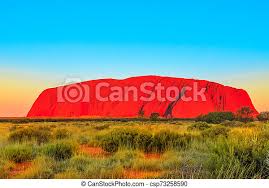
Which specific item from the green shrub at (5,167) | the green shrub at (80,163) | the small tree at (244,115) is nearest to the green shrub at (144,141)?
the green shrub at (80,163)

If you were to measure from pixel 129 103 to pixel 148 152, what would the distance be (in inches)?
182

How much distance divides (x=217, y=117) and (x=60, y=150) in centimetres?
616

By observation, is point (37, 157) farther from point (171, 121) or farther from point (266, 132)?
point (171, 121)

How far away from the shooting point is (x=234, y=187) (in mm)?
5500

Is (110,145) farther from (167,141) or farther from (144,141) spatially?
(167,141)

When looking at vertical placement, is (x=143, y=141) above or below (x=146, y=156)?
above

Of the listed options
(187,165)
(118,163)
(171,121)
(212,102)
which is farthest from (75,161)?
(171,121)

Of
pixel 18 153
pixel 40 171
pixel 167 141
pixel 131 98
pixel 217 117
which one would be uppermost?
pixel 131 98

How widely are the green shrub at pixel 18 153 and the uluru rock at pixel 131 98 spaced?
1.50 metres

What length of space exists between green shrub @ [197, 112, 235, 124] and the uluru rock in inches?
6.0

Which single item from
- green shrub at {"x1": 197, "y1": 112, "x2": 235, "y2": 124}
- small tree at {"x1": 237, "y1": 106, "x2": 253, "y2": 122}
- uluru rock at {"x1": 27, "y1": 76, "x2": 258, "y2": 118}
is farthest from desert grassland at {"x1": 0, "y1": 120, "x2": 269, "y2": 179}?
small tree at {"x1": 237, "y1": 106, "x2": 253, "y2": 122}

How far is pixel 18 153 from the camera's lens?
25.2 feet

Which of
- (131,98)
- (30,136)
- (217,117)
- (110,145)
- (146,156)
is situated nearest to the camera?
(146,156)

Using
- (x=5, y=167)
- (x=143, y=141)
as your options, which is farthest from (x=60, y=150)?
(x=143, y=141)
